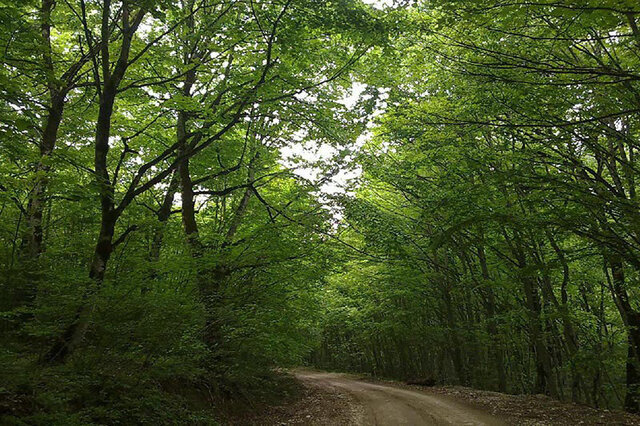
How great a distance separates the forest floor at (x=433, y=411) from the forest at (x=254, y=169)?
1.03 metres

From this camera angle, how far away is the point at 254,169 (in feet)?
36.7

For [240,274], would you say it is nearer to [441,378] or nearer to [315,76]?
[315,76]

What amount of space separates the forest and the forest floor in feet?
3.37

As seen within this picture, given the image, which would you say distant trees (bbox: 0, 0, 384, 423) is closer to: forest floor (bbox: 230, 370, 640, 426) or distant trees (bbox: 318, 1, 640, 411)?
forest floor (bbox: 230, 370, 640, 426)

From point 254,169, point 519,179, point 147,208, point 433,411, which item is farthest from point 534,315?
point 147,208

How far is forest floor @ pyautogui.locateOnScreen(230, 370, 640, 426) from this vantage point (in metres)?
9.32

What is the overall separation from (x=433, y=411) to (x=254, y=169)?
863cm

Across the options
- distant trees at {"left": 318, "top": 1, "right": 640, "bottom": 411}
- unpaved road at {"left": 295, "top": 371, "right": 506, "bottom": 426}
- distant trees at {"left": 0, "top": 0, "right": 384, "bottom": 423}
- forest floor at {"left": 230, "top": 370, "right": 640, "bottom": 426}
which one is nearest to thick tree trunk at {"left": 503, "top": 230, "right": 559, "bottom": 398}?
distant trees at {"left": 318, "top": 1, "right": 640, "bottom": 411}

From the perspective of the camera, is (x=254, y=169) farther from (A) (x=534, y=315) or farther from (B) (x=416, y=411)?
(A) (x=534, y=315)

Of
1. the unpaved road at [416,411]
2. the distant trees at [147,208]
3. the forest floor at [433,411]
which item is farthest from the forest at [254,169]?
the unpaved road at [416,411]

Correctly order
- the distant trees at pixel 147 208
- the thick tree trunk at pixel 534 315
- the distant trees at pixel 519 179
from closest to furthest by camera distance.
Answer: the distant trees at pixel 519 179 < the distant trees at pixel 147 208 < the thick tree trunk at pixel 534 315

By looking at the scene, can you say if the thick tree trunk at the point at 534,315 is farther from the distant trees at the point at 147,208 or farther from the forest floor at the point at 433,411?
the distant trees at the point at 147,208

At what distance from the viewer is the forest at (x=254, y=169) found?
5.25 metres

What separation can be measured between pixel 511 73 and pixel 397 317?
15285 mm
